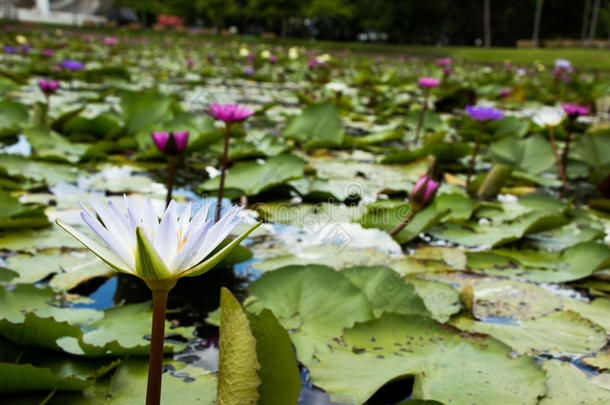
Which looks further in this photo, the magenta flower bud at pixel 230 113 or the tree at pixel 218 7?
the tree at pixel 218 7

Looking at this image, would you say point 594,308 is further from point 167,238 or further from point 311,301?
point 167,238

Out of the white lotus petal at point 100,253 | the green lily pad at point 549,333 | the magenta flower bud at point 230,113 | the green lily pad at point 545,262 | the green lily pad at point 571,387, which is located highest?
the magenta flower bud at point 230,113

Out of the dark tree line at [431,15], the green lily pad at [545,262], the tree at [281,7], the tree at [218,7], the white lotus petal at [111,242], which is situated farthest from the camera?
the dark tree line at [431,15]

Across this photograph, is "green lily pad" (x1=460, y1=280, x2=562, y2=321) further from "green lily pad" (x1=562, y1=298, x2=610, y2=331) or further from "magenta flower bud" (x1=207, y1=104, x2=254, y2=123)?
"magenta flower bud" (x1=207, y1=104, x2=254, y2=123)

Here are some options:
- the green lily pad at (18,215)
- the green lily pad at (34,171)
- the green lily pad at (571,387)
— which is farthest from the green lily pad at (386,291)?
the green lily pad at (34,171)

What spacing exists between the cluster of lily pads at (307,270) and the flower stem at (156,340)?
3cm

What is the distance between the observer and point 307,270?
0.78 m

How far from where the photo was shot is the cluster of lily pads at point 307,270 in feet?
1.78

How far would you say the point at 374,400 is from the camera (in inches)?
23.6

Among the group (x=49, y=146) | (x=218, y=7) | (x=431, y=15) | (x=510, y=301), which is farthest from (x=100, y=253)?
(x=431, y=15)

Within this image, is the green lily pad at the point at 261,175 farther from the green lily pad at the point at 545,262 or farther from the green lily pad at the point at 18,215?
the green lily pad at the point at 545,262

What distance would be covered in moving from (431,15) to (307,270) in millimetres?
24109

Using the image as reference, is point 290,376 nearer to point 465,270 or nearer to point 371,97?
point 465,270

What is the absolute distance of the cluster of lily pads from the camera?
0.54 metres
